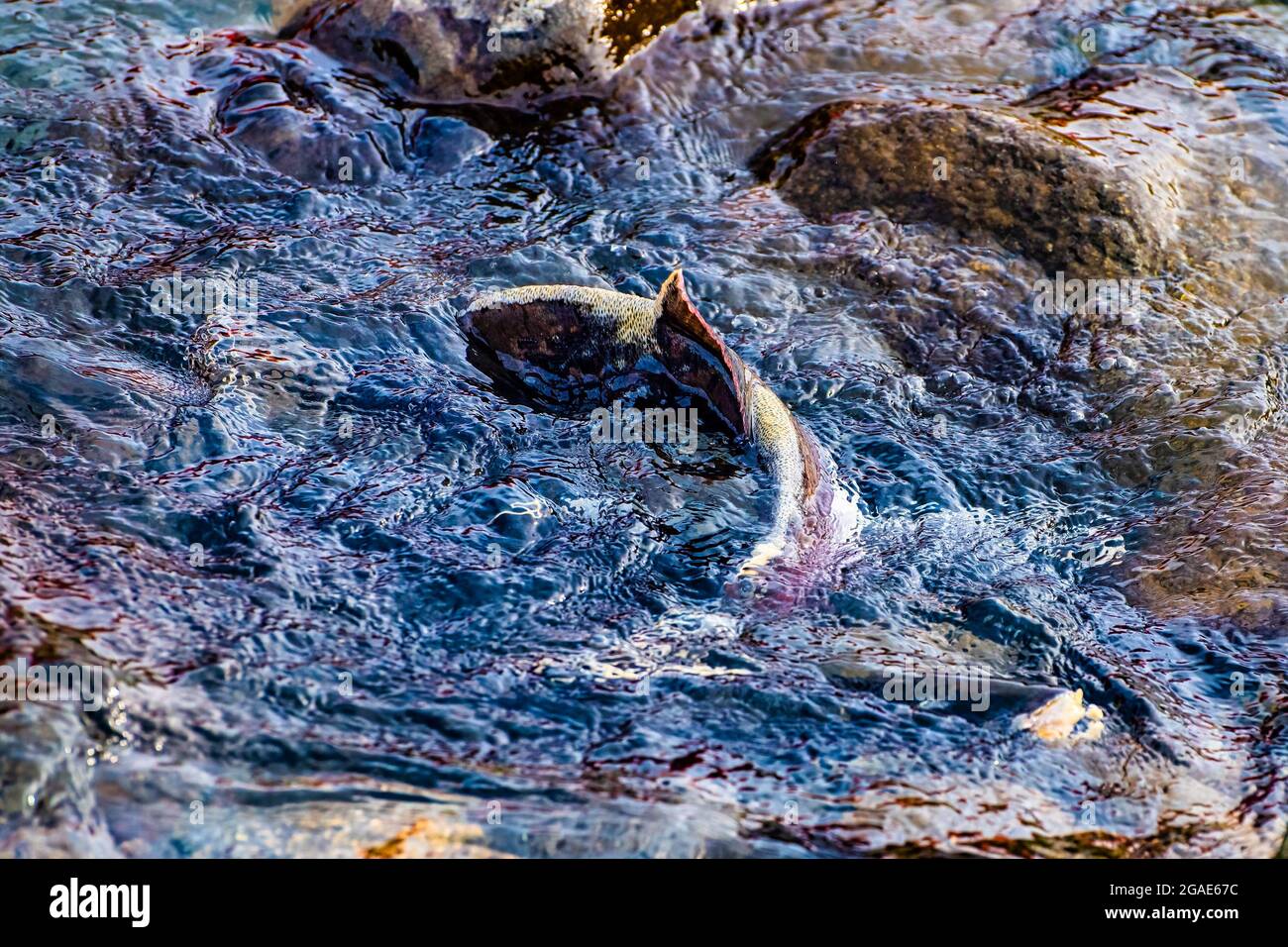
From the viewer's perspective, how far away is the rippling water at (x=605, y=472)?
3396 millimetres

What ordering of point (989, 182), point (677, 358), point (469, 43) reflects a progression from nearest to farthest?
point (677, 358) → point (989, 182) → point (469, 43)

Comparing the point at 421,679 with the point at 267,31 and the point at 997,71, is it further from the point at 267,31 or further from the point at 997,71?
the point at 997,71

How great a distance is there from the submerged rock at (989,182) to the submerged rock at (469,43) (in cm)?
153

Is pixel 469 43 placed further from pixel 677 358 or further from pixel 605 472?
pixel 605 472

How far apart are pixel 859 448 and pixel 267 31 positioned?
5.06 meters

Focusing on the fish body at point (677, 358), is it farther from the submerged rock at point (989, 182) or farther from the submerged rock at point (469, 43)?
the submerged rock at point (469, 43)

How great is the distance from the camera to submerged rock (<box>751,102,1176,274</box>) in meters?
6.32

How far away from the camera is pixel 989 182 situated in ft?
21.4

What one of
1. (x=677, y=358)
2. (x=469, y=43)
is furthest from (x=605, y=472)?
(x=469, y=43)

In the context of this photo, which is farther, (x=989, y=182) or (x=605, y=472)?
(x=989, y=182)

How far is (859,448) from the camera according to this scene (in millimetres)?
5215

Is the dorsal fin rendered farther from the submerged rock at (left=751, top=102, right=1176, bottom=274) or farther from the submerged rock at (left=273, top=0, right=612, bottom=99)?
the submerged rock at (left=273, top=0, right=612, bottom=99)

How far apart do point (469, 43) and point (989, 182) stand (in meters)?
3.36

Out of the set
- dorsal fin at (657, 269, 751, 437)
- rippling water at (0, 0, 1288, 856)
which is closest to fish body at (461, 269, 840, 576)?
dorsal fin at (657, 269, 751, 437)
